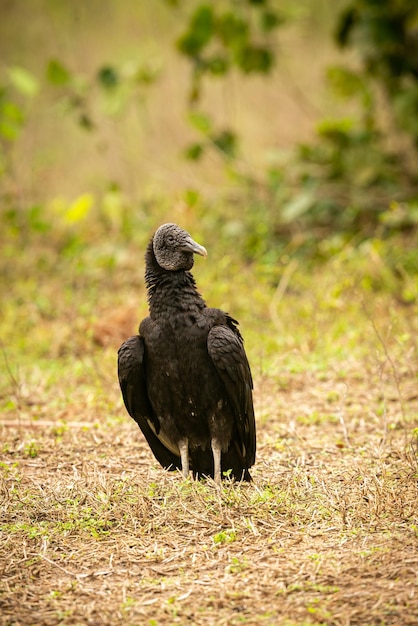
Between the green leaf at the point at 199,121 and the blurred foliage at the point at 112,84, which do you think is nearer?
the green leaf at the point at 199,121

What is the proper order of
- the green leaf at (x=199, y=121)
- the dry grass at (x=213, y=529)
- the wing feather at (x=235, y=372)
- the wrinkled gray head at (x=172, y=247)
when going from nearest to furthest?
the dry grass at (x=213, y=529), the wing feather at (x=235, y=372), the wrinkled gray head at (x=172, y=247), the green leaf at (x=199, y=121)

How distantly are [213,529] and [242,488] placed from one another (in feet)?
1.36

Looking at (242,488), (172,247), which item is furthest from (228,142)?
(242,488)

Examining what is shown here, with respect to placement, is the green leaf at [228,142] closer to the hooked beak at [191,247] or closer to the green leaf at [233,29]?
the green leaf at [233,29]

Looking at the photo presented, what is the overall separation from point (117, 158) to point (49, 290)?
11.7ft

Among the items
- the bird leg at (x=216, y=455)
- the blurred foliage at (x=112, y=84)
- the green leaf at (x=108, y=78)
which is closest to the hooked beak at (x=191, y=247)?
the bird leg at (x=216, y=455)

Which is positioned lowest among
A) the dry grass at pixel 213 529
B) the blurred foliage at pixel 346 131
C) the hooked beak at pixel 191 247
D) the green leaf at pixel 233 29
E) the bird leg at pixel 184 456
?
the dry grass at pixel 213 529

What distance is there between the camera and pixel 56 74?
8.52m

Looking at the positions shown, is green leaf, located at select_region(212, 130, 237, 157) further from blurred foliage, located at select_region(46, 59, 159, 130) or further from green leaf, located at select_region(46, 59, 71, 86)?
green leaf, located at select_region(46, 59, 71, 86)

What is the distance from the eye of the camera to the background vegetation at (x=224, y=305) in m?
3.05

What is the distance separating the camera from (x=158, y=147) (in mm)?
11336

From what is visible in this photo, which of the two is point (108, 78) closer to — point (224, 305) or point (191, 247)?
point (224, 305)

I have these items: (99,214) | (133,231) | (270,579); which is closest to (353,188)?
(133,231)

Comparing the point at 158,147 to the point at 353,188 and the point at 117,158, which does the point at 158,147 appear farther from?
the point at 353,188
